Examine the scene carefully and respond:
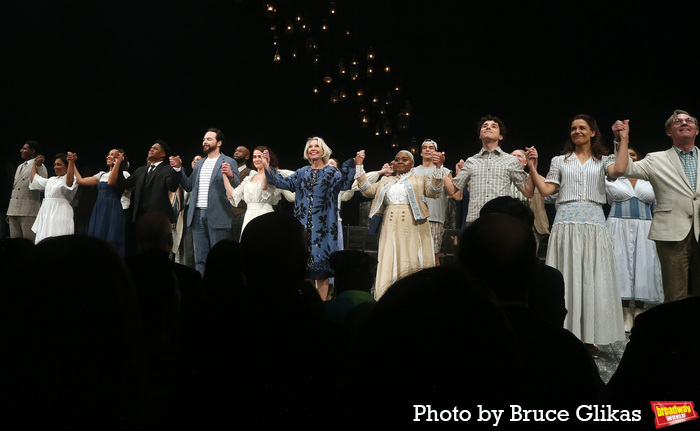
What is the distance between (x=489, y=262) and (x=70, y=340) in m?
0.82

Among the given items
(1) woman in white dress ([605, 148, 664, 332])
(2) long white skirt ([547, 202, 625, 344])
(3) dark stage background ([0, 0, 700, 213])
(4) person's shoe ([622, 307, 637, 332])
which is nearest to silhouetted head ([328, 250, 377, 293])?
(2) long white skirt ([547, 202, 625, 344])

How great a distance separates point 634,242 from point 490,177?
5.89 ft

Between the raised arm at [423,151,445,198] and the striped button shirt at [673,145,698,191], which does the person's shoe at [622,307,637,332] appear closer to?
the striped button shirt at [673,145,698,191]

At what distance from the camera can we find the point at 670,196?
3.82 m

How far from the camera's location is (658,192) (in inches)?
153

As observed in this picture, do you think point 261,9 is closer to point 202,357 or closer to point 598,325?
point 598,325

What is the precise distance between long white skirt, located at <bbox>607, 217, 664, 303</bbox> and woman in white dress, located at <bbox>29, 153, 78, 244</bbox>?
251 inches

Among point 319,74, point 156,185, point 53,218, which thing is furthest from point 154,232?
point 319,74

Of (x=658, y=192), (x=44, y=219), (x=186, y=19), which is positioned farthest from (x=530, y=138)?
(x=44, y=219)

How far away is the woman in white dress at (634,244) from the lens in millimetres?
5141

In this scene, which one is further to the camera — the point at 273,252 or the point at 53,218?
the point at 53,218

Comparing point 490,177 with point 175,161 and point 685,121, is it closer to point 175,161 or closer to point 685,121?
point 685,121

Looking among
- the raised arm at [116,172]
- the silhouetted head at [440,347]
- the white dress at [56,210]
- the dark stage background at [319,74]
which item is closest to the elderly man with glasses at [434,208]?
the dark stage background at [319,74]

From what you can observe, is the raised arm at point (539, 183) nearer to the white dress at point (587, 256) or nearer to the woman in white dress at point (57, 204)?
the white dress at point (587, 256)
